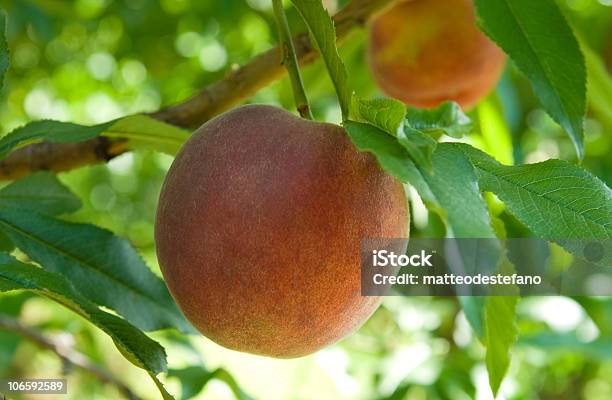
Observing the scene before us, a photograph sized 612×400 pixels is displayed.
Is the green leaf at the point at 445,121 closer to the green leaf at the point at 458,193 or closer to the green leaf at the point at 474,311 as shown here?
the green leaf at the point at 458,193

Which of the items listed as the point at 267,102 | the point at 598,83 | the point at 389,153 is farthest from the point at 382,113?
the point at 267,102

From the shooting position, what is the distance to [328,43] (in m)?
0.69

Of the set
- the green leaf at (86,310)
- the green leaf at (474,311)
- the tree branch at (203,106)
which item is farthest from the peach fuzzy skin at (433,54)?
the green leaf at (86,310)

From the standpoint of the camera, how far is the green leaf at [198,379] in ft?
3.42

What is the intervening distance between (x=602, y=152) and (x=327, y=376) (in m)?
0.97

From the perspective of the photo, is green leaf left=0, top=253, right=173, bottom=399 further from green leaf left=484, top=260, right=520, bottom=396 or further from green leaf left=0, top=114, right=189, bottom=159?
green leaf left=484, top=260, right=520, bottom=396

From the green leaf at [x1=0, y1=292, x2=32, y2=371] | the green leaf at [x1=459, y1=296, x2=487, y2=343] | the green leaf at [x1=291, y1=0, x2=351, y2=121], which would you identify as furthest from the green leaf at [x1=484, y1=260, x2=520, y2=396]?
the green leaf at [x1=0, y1=292, x2=32, y2=371]

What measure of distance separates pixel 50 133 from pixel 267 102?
1.09 metres

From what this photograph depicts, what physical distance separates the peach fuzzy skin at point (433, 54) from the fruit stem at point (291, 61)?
1.70 ft

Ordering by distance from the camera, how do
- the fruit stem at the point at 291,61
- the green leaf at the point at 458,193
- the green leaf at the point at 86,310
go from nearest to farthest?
the green leaf at the point at 458,193 → the green leaf at the point at 86,310 → the fruit stem at the point at 291,61

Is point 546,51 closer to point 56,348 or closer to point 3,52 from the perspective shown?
point 3,52

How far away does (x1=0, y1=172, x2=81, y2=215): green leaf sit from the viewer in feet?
3.03

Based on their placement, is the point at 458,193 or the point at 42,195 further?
the point at 42,195

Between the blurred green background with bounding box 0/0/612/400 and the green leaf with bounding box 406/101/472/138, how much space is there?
41cm
